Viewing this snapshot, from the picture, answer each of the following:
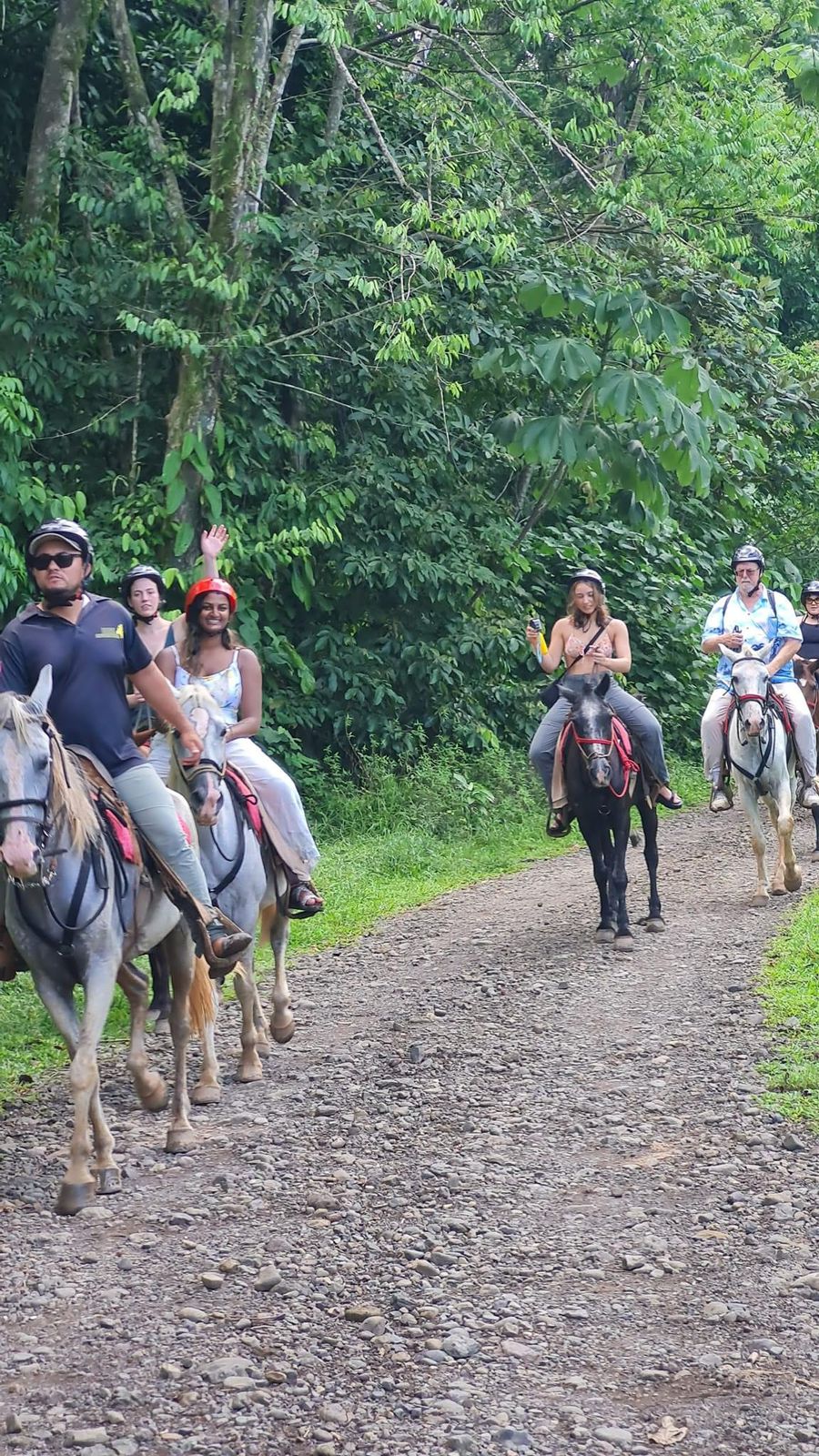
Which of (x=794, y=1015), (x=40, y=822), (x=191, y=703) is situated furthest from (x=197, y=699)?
(x=794, y=1015)

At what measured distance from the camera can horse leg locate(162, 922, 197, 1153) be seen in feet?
21.8

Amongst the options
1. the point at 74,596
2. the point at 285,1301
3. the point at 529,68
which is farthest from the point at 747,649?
the point at 529,68

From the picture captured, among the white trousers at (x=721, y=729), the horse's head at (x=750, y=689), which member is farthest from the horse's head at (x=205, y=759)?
the white trousers at (x=721, y=729)

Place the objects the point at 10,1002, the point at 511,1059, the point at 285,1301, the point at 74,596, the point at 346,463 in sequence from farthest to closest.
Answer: the point at 346,463
the point at 10,1002
the point at 511,1059
the point at 74,596
the point at 285,1301

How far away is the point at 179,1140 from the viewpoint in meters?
6.54

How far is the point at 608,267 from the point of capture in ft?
53.8

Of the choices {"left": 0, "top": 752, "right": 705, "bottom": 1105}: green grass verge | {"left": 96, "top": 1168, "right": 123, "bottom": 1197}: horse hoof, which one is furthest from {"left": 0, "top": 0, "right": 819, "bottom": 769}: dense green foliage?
{"left": 96, "top": 1168, "right": 123, "bottom": 1197}: horse hoof

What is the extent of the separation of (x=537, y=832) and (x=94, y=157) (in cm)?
763

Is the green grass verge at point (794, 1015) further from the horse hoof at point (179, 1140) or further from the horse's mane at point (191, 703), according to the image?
the horse's mane at point (191, 703)

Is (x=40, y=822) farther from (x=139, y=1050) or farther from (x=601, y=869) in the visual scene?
(x=601, y=869)

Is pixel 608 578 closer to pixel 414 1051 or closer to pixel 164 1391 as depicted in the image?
pixel 414 1051

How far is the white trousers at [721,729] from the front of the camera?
39.8ft

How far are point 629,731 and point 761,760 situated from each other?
1.32 meters

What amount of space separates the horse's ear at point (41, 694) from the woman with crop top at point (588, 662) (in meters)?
5.50
